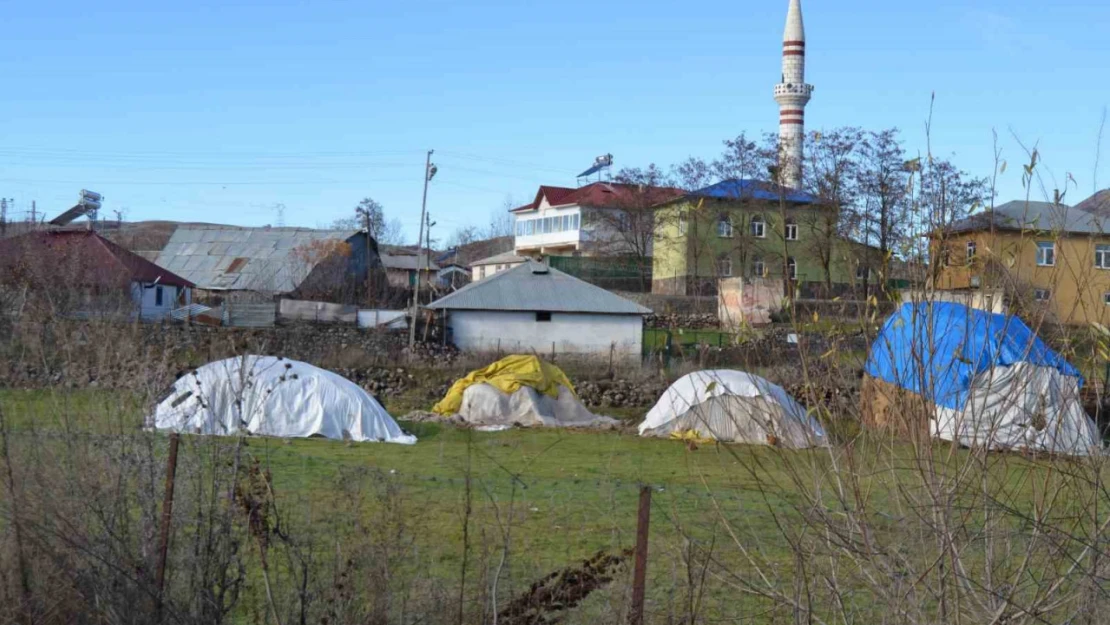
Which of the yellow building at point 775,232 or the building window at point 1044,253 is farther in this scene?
the building window at point 1044,253

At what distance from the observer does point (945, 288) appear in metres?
3.73

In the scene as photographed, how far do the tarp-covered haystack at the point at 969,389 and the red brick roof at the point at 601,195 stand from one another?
41.8 m

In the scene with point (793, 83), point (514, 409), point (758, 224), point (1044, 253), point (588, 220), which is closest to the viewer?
point (1044, 253)

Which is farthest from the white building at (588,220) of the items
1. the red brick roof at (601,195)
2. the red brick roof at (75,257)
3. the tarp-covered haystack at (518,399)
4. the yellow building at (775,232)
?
the yellow building at (775,232)

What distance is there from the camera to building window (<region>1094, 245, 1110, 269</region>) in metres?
4.04

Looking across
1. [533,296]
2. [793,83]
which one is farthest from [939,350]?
[793,83]

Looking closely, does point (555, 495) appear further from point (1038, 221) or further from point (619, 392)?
point (619, 392)

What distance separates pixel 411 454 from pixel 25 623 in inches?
523

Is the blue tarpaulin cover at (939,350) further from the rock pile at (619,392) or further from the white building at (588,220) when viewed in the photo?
the white building at (588,220)

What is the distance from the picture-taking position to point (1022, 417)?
3.76 meters

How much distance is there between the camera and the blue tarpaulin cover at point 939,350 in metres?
3.45

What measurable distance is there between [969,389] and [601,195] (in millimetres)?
53296

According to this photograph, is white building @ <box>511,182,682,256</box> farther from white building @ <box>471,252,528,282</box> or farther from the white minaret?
the white minaret

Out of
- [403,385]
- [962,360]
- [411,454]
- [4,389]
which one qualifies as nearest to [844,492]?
[962,360]
